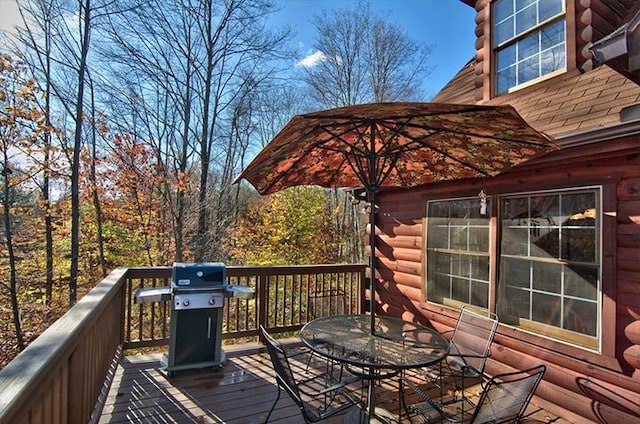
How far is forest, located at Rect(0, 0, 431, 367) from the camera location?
26.5 feet

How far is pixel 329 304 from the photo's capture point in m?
5.46

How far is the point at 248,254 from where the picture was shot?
11.6 meters

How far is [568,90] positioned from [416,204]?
6.28 feet

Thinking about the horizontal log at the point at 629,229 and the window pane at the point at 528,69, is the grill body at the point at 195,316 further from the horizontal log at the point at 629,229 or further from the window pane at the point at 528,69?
the window pane at the point at 528,69

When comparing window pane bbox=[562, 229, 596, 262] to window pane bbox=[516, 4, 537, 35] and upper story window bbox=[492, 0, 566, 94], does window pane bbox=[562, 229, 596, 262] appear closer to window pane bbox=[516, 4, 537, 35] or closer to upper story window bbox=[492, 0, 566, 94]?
upper story window bbox=[492, 0, 566, 94]

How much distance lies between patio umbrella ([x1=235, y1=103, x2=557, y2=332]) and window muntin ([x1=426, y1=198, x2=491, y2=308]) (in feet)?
A: 2.18

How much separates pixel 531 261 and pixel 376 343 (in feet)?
5.61

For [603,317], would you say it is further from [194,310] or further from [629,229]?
[194,310]

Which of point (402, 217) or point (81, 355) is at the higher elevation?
point (402, 217)

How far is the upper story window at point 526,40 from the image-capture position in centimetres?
353

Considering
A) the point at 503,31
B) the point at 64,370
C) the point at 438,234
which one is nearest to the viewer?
the point at 64,370

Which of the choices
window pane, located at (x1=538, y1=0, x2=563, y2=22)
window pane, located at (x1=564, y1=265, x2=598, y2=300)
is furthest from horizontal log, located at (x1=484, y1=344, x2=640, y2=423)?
window pane, located at (x1=538, y1=0, x2=563, y2=22)

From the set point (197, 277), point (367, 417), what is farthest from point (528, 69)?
point (197, 277)

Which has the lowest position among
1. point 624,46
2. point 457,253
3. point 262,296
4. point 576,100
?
point 262,296
